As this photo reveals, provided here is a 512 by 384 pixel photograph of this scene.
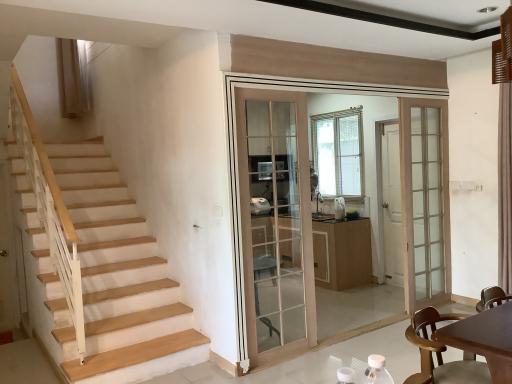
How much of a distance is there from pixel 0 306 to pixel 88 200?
162cm

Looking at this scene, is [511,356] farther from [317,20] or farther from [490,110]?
[490,110]

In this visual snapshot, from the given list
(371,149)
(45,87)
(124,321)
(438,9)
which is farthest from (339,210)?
(45,87)

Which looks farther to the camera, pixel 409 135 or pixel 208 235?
pixel 409 135

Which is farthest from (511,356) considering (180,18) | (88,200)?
(88,200)

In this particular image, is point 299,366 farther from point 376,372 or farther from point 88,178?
point 88,178

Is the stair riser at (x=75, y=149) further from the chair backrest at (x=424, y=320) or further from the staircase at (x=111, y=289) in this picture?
the chair backrest at (x=424, y=320)

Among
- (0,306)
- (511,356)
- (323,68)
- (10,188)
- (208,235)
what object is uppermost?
(323,68)

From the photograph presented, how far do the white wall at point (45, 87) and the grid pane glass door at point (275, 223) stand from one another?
11.4 feet

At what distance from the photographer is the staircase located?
134 inches

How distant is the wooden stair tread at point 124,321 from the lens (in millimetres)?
3453

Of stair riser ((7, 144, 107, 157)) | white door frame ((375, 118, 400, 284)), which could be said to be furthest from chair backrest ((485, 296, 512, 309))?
stair riser ((7, 144, 107, 157))

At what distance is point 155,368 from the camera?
3426 mm

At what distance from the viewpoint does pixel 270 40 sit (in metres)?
3.43

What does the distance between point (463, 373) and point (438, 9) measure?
2.41 m
